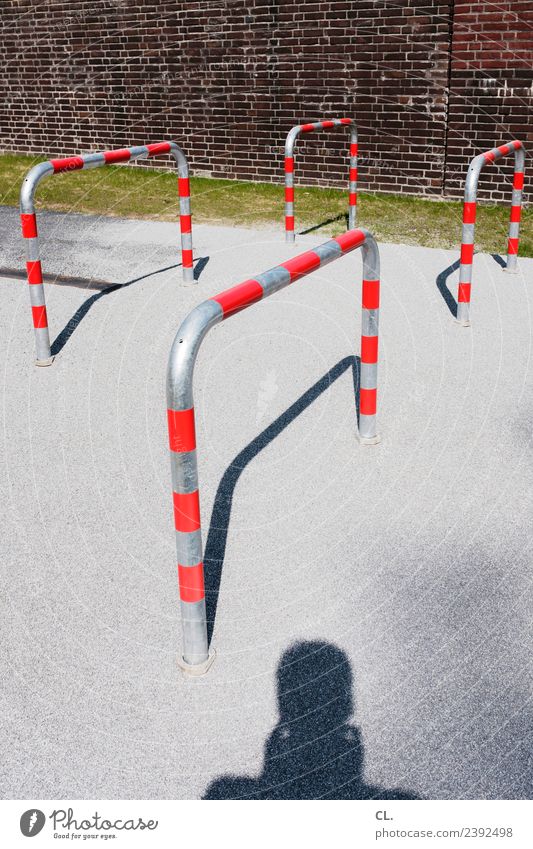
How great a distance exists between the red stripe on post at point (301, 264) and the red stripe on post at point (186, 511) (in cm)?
100

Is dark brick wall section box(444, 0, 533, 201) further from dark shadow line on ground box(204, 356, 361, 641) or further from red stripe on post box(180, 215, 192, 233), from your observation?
dark shadow line on ground box(204, 356, 361, 641)

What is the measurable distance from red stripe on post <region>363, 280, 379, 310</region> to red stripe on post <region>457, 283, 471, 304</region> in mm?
2149

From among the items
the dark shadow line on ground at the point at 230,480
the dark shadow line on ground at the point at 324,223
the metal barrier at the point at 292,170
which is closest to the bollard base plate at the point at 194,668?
the dark shadow line on ground at the point at 230,480

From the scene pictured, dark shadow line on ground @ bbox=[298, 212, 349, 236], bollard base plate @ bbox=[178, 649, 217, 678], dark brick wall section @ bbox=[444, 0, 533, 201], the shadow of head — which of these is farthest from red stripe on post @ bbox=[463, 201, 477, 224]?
dark brick wall section @ bbox=[444, 0, 533, 201]

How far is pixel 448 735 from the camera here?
2.45m

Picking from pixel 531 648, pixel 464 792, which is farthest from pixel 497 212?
pixel 464 792

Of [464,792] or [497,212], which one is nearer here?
[464,792]

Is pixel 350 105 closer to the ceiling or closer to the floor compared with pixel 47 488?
closer to the ceiling

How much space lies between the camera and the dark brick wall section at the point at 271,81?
974 centimetres

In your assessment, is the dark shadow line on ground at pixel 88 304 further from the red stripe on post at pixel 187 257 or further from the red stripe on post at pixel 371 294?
the red stripe on post at pixel 371 294

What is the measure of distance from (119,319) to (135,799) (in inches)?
177

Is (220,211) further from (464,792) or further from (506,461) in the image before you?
(464,792)

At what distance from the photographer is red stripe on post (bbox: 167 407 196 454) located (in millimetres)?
2428

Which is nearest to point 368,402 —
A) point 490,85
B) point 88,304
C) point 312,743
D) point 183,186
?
point 312,743
